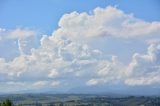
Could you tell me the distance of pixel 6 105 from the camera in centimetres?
14312
